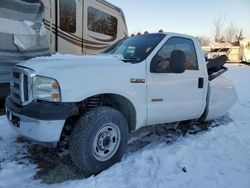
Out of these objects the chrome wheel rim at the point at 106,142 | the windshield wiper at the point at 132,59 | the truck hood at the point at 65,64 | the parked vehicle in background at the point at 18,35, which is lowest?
the chrome wheel rim at the point at 106,142

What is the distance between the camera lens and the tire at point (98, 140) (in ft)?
12.3

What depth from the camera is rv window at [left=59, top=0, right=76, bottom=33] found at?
9.21m

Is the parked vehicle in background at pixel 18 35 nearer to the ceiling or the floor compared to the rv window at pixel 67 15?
nearer to the floor

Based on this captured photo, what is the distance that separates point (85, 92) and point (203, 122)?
11.4ft

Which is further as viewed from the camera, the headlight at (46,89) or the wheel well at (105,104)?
the wheel well at (105,104)

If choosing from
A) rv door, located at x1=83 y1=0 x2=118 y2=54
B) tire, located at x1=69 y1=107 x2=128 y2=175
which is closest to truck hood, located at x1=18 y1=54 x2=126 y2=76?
tire, located at x1=69 y1=107 x2=128 y2=175

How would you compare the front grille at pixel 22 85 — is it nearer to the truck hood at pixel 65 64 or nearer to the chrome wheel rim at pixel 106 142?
the truck hood at pixel 65 64

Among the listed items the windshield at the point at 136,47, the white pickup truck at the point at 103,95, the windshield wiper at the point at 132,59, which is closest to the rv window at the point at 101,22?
the windshield at the point at 136,47

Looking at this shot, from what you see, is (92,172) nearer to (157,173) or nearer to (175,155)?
(157,173)

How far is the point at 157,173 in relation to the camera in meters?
3.90

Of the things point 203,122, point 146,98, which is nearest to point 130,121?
point 146,98

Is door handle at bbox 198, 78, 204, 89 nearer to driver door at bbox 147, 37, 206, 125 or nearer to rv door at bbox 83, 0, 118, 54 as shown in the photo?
driver door at bbox 147, 37, 206, 125

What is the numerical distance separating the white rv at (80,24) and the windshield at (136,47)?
12.8 ft

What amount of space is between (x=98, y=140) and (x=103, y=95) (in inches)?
23.4
